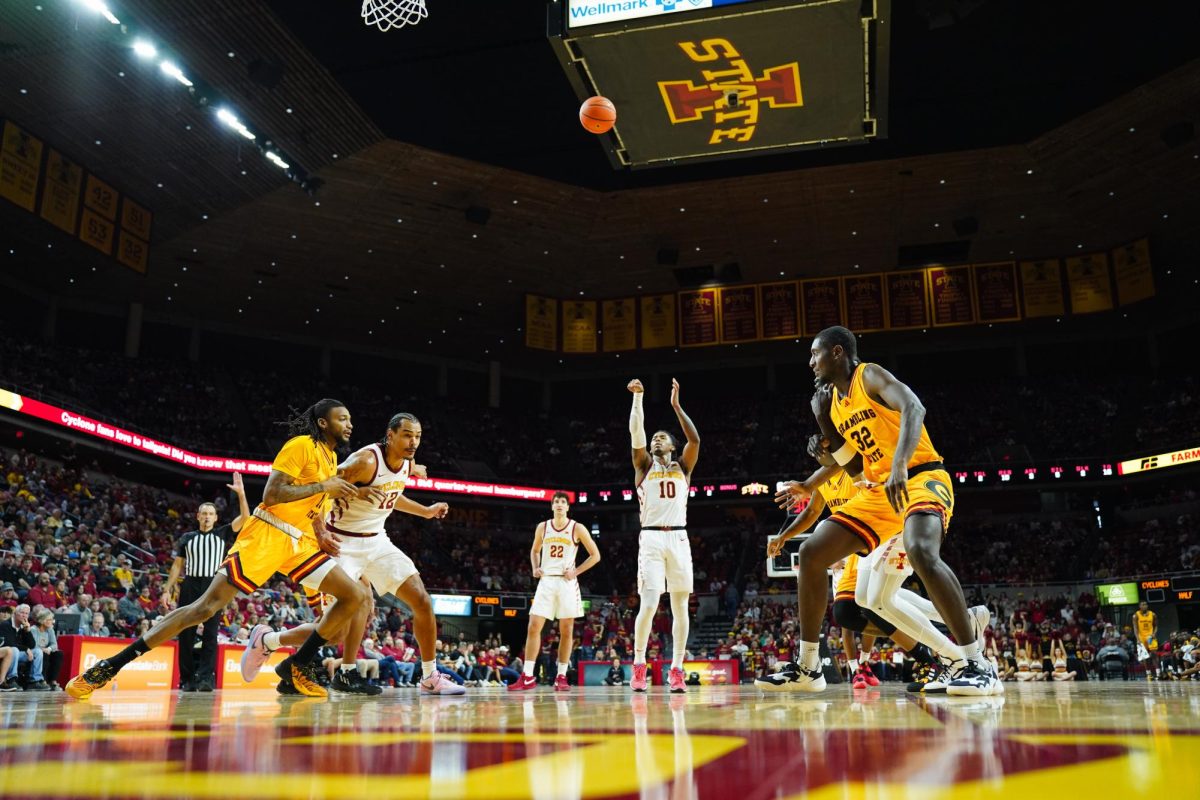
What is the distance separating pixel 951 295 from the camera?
23000mm

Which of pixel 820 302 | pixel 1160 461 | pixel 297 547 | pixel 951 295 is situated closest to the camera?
pixel 297 547

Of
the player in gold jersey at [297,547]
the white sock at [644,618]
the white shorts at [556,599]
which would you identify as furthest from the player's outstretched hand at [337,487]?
the white shorts at [556,599]

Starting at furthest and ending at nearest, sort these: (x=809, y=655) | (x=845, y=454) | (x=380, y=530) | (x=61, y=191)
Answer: (x=61, y=191)
(x=380, y=530)
(x=809, y=655)
(x=845, y=454)

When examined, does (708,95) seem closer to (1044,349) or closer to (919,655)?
(919,655)

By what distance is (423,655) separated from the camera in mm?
6613

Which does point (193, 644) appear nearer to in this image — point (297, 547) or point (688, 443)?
point (297, 547)

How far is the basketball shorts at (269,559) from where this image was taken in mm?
5754

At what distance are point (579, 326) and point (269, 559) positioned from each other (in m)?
20.2

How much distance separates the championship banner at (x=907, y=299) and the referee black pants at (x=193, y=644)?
18.8 m

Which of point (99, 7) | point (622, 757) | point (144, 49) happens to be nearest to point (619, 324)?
point (144, 49)

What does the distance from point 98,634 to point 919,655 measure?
1052 centimetres

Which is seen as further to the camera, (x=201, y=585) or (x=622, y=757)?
(x=201, y=585)

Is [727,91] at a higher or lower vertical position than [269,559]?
higher

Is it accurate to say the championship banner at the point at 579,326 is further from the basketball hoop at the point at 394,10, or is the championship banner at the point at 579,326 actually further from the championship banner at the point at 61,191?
the basketball hoop at the point at 394,10
